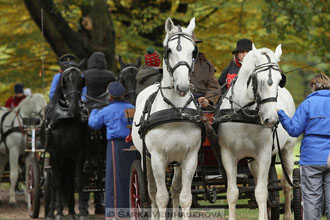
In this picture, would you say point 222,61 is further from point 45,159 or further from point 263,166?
point 263,166

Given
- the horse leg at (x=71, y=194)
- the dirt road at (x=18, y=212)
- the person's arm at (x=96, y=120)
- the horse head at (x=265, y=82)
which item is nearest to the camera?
the horse head at (x=265, y=82)

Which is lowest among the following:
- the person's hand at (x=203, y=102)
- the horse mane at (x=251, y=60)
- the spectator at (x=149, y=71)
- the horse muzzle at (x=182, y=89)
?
the horse muzzle at (x=182, y=89)

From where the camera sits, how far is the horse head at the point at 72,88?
1119cm

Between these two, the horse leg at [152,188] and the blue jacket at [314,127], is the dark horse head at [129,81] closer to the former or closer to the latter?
the horse leg at [152,188]

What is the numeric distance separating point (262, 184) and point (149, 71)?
10.2ft

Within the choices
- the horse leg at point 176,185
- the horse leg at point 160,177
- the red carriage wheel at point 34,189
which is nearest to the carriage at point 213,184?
the horse leg at point 176,185

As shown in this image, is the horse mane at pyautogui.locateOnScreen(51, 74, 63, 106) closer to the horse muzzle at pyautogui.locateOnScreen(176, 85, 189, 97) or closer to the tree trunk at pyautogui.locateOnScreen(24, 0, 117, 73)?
the horse muzzle at pyautogui.locateOnScreen(176, 85, 189, 97)

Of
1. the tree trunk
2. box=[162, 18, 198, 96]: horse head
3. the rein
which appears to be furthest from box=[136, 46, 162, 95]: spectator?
the tree trunk

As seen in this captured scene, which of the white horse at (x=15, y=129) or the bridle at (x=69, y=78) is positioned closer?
the bridle at (x=69, y=78)

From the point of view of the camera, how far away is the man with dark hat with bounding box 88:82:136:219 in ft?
34.5

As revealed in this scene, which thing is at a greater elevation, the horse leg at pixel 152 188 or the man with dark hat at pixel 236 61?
the man with dark hat at pixel 236 61

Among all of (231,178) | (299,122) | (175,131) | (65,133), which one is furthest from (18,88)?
(299,122)

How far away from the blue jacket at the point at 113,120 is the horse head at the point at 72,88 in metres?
0.55

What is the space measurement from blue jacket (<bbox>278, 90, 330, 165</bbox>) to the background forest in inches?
297
